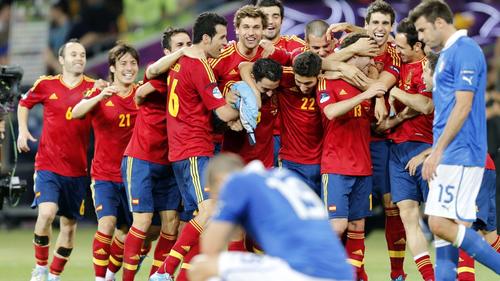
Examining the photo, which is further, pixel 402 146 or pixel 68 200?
pixel 68 200

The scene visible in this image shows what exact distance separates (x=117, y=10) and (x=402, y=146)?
10.1m

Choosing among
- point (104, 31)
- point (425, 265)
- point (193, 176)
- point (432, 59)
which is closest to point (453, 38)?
point (432, 59)

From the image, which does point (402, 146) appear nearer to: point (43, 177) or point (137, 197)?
point (137, 197)

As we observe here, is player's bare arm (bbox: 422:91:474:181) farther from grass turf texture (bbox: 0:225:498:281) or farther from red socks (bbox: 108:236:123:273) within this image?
red socks (bbox: 108:236:123:273)

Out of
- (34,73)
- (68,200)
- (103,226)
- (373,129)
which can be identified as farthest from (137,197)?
(34,73)

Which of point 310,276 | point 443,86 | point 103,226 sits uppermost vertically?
point 443,86

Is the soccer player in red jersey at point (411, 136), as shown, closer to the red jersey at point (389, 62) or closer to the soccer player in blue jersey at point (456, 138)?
the red jersey at point (389, 62)

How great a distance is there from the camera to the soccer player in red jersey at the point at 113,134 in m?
10.9

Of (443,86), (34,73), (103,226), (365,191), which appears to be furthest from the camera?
(34,73)

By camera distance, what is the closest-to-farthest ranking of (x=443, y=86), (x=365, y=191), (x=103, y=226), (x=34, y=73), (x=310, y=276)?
1. (x=310, y=276)
2. (x=443, y=86)
3. (x=365, y=191)
4. (x=103, y=226)
5. (x=34, y=73)

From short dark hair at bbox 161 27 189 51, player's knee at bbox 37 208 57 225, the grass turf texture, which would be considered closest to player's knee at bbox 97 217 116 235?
player's knee at bbox 37 208 57 225

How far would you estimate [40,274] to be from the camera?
11.1 m

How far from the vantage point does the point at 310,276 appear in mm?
6113

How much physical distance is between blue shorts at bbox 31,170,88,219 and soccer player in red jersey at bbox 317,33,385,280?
2846 mm
